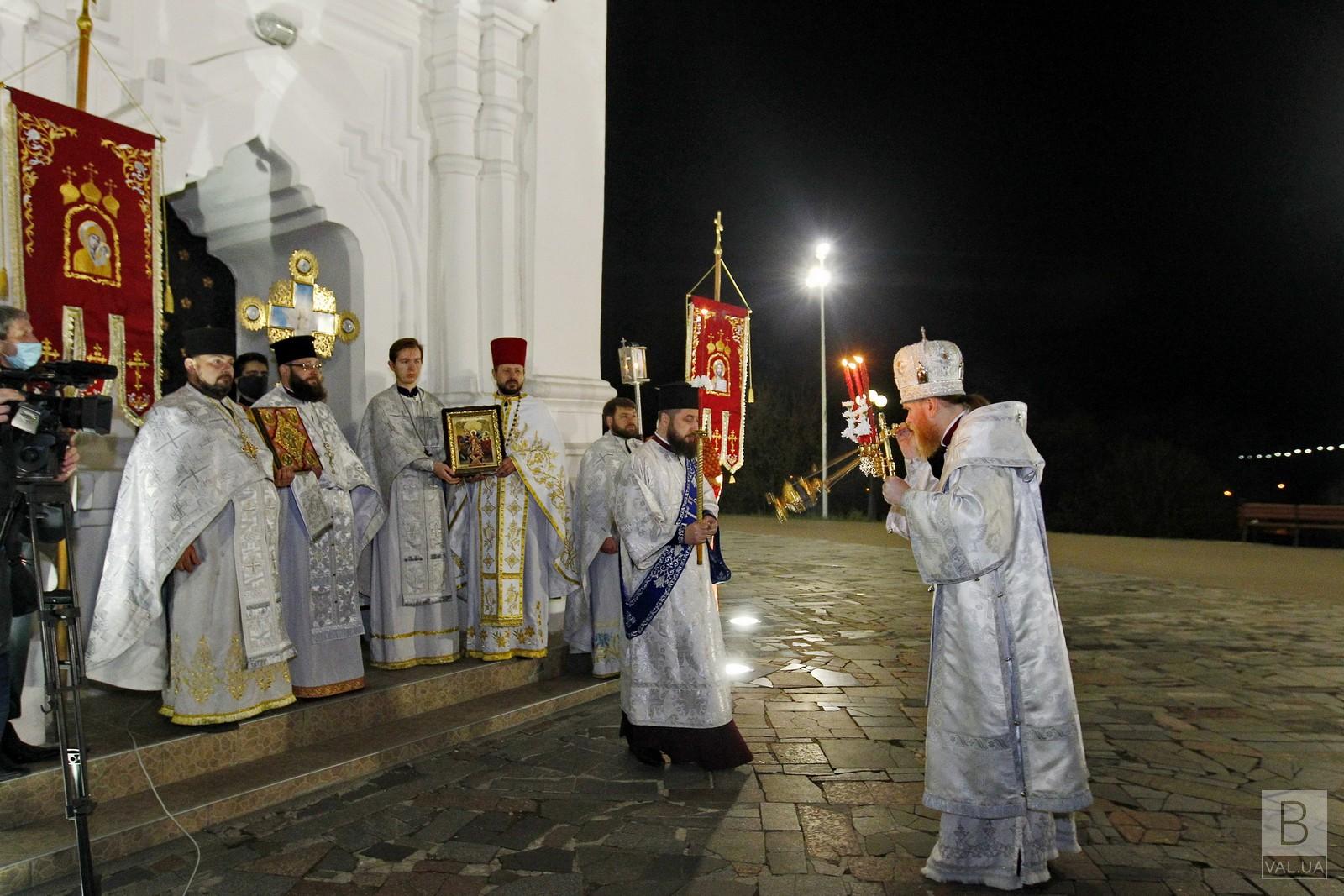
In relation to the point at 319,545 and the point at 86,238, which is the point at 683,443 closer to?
the point at 319,545

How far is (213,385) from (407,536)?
159 cm

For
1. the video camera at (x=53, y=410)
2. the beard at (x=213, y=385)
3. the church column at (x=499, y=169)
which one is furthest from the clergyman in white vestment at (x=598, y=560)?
the video camera at (x=53, y=410)

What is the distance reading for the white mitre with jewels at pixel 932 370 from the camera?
3.60 metres

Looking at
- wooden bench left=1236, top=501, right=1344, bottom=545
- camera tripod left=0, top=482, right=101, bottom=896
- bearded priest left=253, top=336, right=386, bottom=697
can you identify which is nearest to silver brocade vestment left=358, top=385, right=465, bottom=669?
bearded priest left=253, top=336, right=386, bottom=697

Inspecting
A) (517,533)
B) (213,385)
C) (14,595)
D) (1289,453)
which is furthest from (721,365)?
(1289,453)

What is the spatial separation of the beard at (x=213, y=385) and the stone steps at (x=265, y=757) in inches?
61.6

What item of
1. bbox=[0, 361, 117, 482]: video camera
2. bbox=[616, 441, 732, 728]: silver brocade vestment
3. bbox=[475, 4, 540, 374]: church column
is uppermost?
bbox=[475, 4, 540, 374]: church column

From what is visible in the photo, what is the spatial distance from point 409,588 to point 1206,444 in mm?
28265

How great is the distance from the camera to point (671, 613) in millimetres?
4711

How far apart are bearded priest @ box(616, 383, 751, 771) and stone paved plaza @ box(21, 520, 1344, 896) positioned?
0.18 metres

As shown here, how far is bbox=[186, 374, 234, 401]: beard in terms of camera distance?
180 inches

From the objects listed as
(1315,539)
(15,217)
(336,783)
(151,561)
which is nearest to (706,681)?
(336,783)

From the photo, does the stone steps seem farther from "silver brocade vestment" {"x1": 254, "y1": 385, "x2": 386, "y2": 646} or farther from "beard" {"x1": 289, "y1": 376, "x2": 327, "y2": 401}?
"beard" {"x1": 289, "y1": 376, "x2": 327, "y2": 401}

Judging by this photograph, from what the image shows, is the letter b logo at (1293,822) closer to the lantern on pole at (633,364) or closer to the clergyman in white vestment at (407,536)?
the clergyman in white vestment at (407,536)
